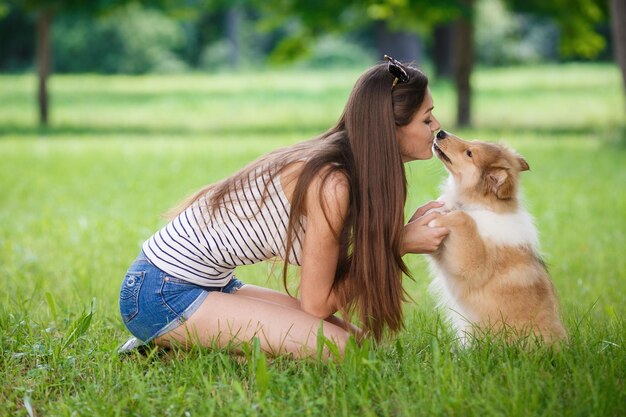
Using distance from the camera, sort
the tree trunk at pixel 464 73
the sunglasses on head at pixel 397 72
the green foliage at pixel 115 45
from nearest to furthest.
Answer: the sunglasses on head at pixel 397 72, the tree trunk at pixel 464 73, the green foliage at pixel 115 45

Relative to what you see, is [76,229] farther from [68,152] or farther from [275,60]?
[275,60]

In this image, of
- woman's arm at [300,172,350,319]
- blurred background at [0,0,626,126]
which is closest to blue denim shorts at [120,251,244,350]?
woman's arm at [300,172,350,319]

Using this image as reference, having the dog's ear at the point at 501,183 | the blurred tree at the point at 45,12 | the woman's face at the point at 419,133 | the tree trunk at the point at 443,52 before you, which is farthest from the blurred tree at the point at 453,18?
the woman's face at the point at 419,133

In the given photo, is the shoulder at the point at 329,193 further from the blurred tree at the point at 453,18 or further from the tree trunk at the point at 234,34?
the tree trunk at the point at 234,34

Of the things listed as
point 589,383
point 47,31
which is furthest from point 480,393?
point 47,31

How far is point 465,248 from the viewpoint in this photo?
3.98 metres

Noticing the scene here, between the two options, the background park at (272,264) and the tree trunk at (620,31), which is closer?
the background park at (272,264)

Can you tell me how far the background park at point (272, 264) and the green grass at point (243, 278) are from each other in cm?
2

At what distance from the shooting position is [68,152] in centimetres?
1409

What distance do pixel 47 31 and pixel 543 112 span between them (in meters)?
11.5

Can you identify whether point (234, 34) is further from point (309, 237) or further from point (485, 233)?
point (309, 237)

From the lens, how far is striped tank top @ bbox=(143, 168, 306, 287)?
12.3 ft

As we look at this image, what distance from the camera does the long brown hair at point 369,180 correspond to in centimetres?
363

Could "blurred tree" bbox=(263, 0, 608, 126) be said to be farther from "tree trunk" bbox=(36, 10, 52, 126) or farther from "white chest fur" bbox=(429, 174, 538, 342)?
"white chest fur" bbox=(429, 174, 538, 342)
